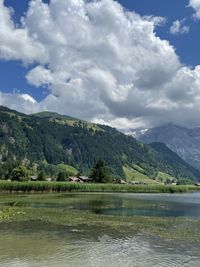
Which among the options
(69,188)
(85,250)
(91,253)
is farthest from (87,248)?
(69,188)

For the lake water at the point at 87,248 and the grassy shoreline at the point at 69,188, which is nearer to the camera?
the lake water at the point at 87,248

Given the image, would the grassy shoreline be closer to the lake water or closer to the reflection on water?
the lake water

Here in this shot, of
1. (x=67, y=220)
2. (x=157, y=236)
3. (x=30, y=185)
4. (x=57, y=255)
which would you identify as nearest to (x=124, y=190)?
(x=30, y=185)

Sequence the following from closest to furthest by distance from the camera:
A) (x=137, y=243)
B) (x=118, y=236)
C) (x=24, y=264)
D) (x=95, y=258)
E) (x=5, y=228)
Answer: (x=24, y=264) < (x=95, y=258) < (x=137, y=243) < (x=118, y=236) < (x=5, y=228)

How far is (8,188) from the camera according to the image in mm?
130000

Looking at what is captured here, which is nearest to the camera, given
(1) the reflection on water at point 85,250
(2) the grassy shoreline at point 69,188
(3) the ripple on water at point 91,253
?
(3) the ripple on water at point 91,253

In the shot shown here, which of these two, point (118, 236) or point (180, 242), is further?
point (118, 236)

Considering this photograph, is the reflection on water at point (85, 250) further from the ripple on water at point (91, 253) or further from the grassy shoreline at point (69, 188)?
the grassy shoreline at point (69, 188)

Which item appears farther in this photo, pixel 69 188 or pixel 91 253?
pixel 69 188

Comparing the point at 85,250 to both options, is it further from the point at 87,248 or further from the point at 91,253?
the point at 91,253

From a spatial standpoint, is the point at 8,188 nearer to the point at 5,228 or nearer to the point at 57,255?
the point at 5,228

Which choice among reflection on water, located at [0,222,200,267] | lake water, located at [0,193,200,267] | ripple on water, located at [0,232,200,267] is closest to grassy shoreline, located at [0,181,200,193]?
lake water, located at [0,193,200,267]

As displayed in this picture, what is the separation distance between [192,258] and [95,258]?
7.55 m

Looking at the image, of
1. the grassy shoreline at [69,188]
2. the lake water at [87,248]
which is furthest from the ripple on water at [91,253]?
the grassy shoreline at [69,188]
